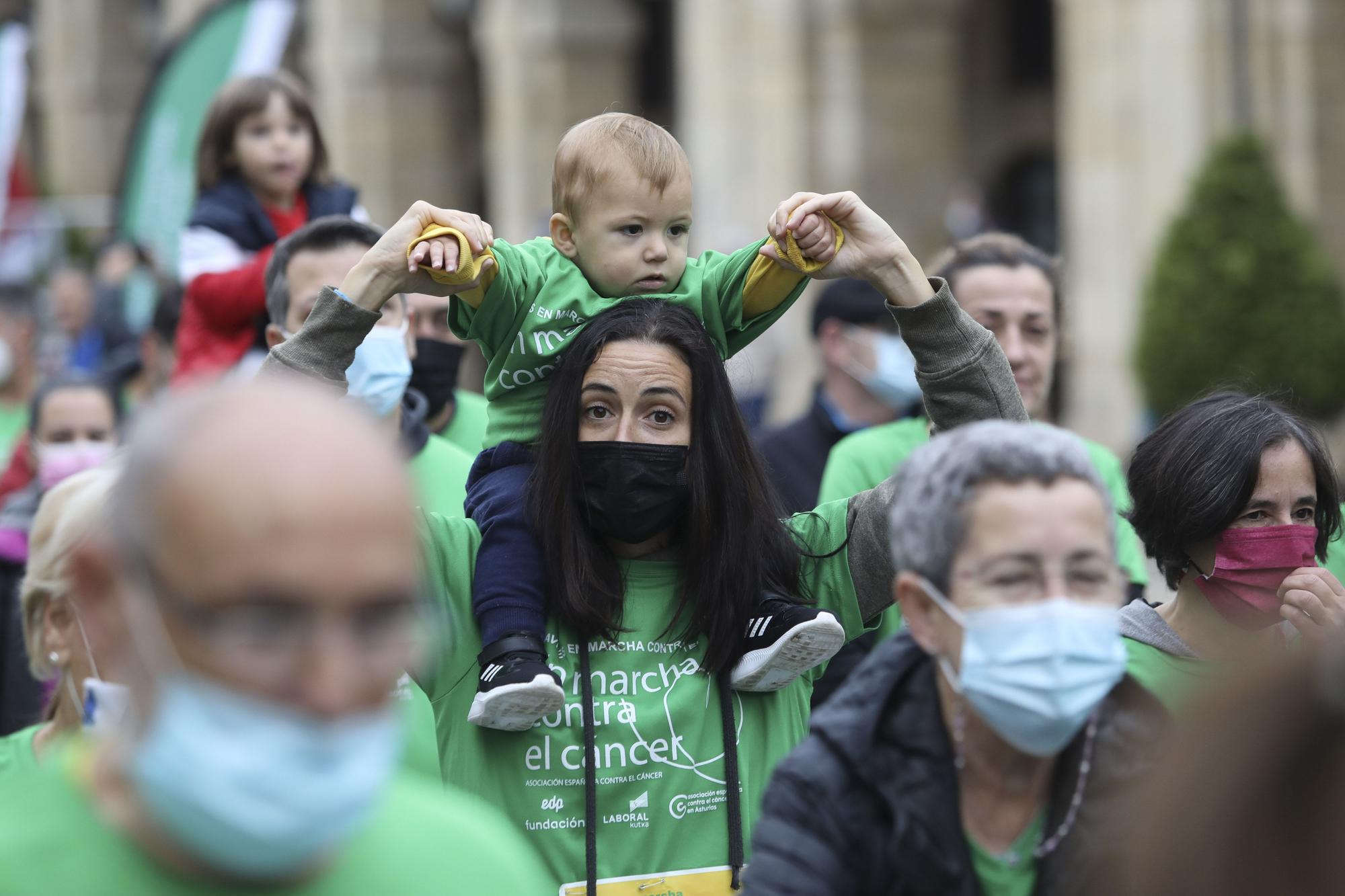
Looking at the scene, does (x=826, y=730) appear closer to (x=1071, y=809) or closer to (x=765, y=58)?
(x=1071, y=809)

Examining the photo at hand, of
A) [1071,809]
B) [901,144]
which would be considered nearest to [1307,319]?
[901,144]

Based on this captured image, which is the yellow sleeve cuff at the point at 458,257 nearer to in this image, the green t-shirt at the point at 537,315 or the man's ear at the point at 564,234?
the green t-shirt at the point at 537,315

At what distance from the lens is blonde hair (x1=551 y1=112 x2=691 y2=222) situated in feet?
12.9

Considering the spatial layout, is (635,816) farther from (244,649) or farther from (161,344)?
(161,344)

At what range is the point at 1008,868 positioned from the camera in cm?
255

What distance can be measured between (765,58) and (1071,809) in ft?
57.5

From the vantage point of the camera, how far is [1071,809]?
2.54m

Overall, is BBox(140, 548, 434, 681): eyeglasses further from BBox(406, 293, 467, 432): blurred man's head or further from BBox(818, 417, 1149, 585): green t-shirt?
BBox(406, 293, 467, 432): blurred man's head

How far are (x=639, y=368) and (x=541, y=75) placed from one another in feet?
70.6

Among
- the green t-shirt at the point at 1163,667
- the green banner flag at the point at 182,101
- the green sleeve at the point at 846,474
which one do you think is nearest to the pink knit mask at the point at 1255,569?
the green t-shirt at the point at 1163,667

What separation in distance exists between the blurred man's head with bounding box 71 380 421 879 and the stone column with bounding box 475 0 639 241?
73.1 feet

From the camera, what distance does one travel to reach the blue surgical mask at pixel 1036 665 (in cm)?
248

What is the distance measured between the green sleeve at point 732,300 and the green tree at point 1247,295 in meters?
10.4

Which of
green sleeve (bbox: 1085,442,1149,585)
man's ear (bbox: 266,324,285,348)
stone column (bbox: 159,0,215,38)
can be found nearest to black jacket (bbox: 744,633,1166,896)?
green sleeve (bbox: 1085,442,1149,585)
